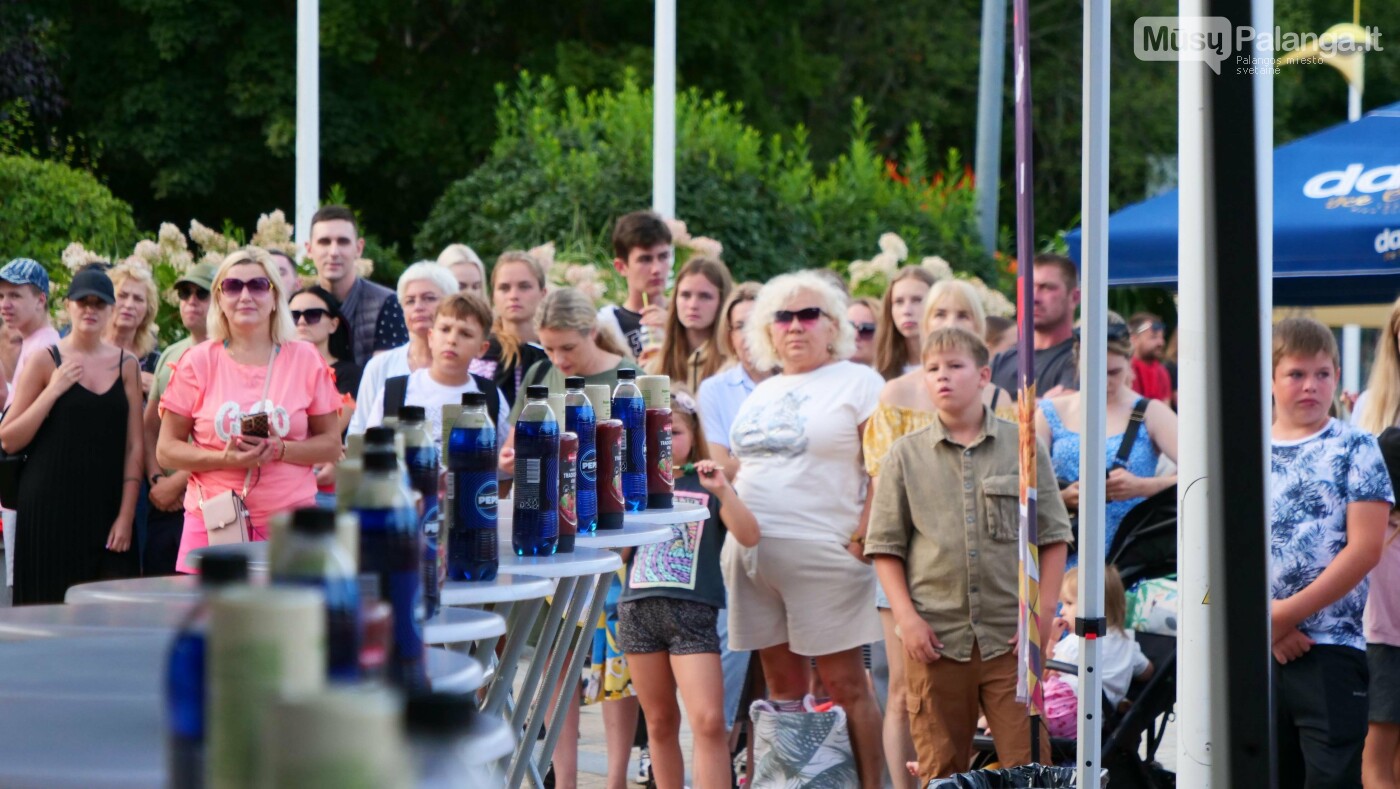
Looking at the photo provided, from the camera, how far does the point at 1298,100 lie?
3631 centimetres

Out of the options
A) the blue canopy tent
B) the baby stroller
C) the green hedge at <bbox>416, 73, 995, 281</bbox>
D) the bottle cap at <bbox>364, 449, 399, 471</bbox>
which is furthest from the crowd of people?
→ the green hedge at <bbox>416, 73, 995, 281</bbox>

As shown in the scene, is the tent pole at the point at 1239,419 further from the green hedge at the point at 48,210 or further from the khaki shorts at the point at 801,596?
the green hedge at the point at 48,210

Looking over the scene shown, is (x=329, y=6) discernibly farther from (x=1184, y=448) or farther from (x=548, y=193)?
(x=1184, y=448)

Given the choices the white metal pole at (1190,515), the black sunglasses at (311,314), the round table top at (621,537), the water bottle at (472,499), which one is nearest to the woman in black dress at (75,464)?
the black sunglasses at (311,314)

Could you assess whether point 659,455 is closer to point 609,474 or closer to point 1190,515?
point 609,474

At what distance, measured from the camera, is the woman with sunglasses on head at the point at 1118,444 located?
5.95m

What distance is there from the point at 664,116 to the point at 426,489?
383 inches

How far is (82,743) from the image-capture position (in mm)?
1858

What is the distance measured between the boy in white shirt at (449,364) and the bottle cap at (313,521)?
4.04 metres

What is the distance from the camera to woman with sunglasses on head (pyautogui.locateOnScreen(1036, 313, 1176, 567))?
595 cm

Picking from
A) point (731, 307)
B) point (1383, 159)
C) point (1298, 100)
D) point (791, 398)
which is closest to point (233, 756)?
point (791, 398)

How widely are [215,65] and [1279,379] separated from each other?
861 inches

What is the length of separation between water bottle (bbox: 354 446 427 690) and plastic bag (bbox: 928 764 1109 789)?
2.27m

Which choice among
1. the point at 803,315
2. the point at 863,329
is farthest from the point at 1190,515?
the point at 863,329
